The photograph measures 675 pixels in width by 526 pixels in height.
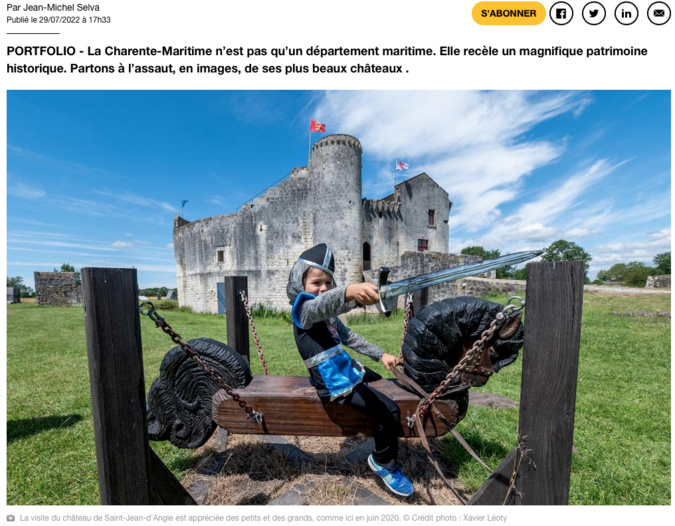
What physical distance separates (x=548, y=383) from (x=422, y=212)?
22.6 m

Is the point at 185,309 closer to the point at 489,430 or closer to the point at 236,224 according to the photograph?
the point at 236,224

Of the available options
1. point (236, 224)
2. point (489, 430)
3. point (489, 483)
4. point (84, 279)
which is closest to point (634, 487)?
point (489, 430)

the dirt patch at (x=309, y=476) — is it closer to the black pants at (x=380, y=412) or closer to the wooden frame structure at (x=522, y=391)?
the black pants at (x=380, y=412)

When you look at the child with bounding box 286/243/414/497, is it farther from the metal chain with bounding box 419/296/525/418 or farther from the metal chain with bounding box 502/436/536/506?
the metal chain with bounding box 502/436/536/506

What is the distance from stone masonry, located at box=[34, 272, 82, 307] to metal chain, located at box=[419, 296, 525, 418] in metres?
26.5

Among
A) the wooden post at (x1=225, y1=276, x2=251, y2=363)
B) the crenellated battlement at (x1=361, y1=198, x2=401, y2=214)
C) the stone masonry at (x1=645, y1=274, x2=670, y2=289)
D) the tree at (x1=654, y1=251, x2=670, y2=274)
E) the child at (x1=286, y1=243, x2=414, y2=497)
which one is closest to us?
the child at (x1=286, y1=243, x2=414, y2=497)

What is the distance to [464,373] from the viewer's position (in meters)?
1.95

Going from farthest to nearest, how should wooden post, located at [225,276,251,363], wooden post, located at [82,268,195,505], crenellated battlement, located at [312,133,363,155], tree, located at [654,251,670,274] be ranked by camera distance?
tree, located at [654,251,670,274] < crenellated battlement, located at [312,133,363,155] < wooden post, located at [225,276,251,363] < wooden post, located at [82,268,195,505]

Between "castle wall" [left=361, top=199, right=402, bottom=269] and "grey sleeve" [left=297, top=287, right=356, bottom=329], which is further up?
"castle wall" [left=361, top=199, right=402, bottom=269]

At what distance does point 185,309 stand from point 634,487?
2366 cm

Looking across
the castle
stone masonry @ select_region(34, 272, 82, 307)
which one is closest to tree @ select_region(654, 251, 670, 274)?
the castle

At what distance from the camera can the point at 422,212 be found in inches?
902

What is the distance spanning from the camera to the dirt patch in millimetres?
2182
